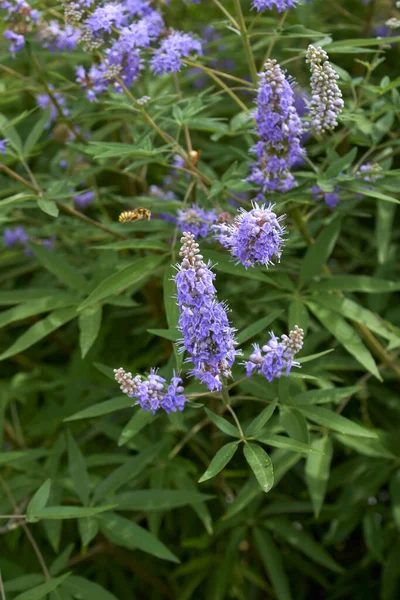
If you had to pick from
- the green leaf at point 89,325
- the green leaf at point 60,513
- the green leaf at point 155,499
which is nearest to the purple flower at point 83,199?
the green leaf at point 89,325

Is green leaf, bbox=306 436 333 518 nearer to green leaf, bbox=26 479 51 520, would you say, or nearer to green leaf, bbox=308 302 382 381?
green leaf, bbox=308 302 382 381

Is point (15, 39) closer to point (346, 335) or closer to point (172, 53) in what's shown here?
point (172, 53)

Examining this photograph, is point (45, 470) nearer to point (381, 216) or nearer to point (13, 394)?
point (13, 394)

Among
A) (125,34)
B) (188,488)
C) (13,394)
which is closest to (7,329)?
(13,394)

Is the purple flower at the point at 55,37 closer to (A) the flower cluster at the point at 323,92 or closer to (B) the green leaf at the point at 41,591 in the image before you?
(A) the flower cluster at the point at 323,92

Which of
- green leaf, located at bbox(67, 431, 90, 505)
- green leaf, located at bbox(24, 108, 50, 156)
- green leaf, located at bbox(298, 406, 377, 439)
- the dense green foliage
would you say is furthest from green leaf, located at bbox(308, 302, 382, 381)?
green leaf, located at bbox(24, 108, 50, 156)

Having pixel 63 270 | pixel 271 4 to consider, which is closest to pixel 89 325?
pixel 63 270

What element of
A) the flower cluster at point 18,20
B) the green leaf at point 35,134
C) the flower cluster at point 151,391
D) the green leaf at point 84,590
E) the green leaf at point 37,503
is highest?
the flower cluster at point 18,20
